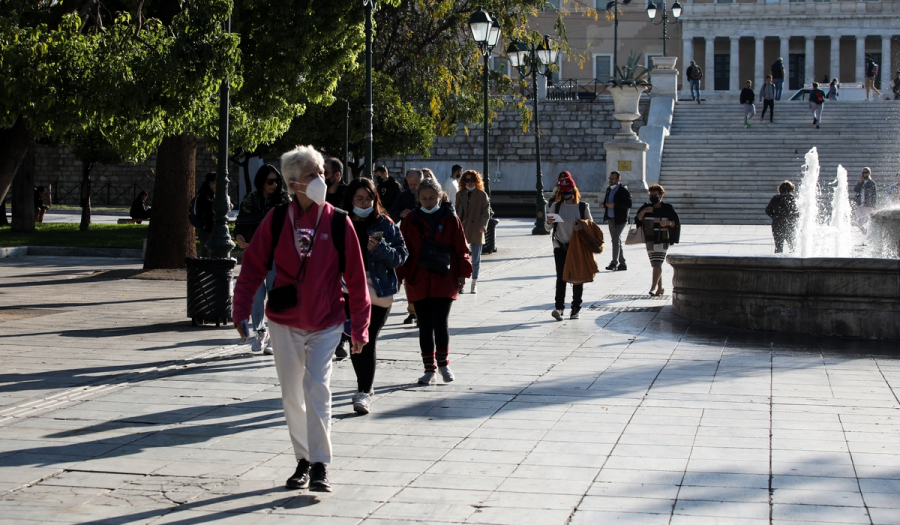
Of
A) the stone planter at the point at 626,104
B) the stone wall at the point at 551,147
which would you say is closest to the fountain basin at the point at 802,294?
the stone planter at the point at 626,104

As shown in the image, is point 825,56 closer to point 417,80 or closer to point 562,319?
point 417,80

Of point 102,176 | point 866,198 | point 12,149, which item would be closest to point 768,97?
point 866,198

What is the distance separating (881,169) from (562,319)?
76.8ft

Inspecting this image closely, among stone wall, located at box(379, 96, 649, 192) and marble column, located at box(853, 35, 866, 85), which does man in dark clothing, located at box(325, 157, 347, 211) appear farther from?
marble column, located at box(853, 35, 866, 85)

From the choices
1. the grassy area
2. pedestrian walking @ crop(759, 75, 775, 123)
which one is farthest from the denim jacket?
pedestrian walking @ crop(759, 75, 775, 123)

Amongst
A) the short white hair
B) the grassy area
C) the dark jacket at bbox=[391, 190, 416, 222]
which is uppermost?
the short white hair

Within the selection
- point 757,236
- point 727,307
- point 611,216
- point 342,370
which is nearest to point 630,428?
point 342,370

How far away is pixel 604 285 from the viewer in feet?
→ 49.8

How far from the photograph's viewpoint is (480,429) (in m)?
6.22

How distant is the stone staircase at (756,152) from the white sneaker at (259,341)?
21674mm

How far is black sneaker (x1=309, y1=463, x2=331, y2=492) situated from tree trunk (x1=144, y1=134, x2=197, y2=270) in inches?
452

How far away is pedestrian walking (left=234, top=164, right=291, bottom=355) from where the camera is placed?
893 cm

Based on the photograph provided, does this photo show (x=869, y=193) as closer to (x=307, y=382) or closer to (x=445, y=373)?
(x=445, y=373)

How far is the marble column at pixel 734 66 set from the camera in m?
66.5
